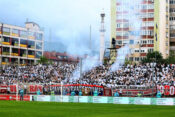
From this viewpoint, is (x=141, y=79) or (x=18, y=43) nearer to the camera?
(x=141, y=79)

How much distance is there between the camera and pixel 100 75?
82938 millimetres

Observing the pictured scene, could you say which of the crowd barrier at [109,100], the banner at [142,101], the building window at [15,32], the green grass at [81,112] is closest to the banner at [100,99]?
the crowd barrier at [109,100]

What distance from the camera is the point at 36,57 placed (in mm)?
161375

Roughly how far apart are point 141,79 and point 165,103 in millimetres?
14296

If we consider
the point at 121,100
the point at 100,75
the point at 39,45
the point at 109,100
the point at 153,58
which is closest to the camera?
the point at 121,100

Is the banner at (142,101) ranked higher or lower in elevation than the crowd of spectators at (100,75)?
lower

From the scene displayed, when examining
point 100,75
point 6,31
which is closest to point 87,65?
point 100,75

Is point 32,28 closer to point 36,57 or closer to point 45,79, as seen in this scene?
point 36,57

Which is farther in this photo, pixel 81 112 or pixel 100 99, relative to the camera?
pixel 100 99

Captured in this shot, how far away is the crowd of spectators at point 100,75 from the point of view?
73.5 m

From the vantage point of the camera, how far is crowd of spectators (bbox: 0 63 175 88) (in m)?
73.5

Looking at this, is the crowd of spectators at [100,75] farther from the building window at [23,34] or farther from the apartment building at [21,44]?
the building window at [23,34]

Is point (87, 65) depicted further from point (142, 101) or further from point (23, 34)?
point (23, 34)

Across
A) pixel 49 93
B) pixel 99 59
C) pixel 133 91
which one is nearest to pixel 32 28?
pixel 99 59
